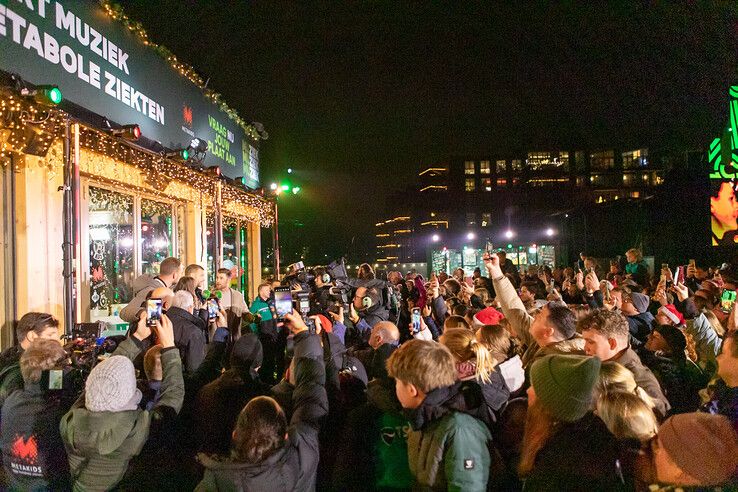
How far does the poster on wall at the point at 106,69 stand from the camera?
6.52 meters

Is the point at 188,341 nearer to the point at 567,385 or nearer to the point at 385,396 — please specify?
the point at 385,396

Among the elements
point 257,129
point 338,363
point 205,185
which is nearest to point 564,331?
point 338,363

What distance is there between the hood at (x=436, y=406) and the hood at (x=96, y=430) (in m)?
1.65

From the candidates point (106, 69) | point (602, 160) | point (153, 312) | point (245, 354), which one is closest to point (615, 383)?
point (245, 354)

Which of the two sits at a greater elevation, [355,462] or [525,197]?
[525,197]

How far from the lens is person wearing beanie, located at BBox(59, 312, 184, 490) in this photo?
8.73 feet

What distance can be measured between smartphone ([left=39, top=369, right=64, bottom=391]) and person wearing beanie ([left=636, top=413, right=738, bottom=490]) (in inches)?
135

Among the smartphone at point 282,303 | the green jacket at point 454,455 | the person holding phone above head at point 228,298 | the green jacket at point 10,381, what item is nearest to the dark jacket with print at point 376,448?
the green jacket at point 454,455

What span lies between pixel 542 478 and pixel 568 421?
11.3 inches

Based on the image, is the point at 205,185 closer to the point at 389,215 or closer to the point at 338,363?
the point at 338,363

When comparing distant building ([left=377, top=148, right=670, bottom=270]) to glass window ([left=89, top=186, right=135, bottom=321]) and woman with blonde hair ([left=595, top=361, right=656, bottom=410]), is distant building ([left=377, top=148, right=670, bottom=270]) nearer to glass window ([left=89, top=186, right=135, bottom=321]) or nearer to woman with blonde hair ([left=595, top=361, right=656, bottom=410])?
glass window ([left=89, top=186, right=135, bottom=321])

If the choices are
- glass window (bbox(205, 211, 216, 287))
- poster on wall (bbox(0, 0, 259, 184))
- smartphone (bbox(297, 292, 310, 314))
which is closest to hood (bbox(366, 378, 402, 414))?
smartphone (bbox(297, 292, 310, 314))

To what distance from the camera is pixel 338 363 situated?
376 centimetres

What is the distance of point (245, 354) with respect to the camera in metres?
3.64
